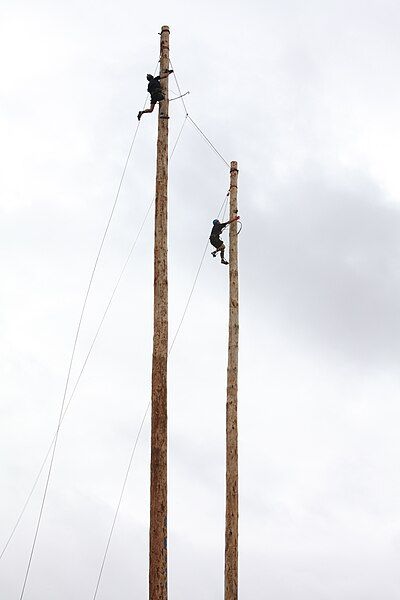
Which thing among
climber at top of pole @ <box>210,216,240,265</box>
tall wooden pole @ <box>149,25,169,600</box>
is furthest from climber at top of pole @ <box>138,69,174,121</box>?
climber at top of pole @ <box>210,216,240,265</box>

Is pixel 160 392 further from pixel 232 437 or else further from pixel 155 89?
pixel 155 89

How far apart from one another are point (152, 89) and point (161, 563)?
23.7ft

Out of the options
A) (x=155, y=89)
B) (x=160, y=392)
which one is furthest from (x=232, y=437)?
(x=155, y=89)

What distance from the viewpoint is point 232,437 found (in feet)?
50.8

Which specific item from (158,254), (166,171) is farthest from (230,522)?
(166,171)

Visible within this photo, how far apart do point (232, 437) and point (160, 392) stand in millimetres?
3511

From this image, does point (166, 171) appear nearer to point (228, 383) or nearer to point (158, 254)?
point (158, 254)

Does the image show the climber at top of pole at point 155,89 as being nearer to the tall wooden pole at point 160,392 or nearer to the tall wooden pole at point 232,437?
the tall wooden pole at point 160,392

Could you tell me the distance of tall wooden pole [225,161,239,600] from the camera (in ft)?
48.3

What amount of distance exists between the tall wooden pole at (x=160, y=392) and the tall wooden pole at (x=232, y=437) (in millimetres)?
3231

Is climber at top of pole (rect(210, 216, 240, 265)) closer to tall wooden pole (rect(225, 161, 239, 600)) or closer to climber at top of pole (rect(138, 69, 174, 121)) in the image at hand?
tall wooden pole (rect(225, 161, 239, 600))

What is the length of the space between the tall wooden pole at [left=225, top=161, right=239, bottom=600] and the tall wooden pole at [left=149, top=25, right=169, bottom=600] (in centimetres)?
323

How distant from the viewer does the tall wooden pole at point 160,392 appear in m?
11.7

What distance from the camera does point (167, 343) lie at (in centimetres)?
1262
